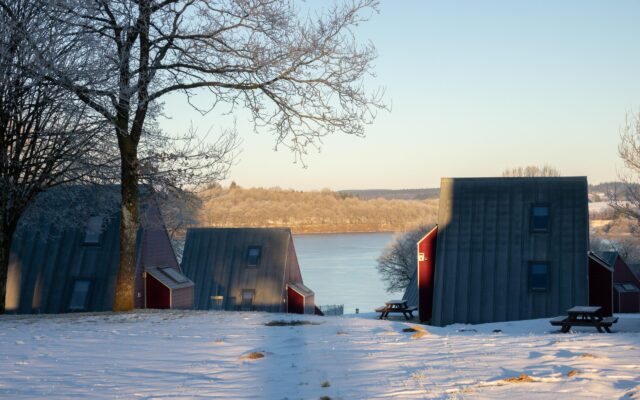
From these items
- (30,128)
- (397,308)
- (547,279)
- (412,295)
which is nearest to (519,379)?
→ (30,128)

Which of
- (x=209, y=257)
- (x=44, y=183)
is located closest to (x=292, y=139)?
(x=44, y=183)

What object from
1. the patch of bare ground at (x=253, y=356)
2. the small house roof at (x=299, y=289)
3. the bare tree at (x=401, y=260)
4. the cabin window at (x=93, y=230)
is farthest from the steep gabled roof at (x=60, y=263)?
the bare tree at (x=401, y=260)

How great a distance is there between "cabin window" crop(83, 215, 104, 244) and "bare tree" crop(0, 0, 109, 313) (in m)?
8.55

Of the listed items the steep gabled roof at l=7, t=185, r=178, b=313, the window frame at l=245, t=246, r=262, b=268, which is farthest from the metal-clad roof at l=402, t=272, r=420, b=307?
the steep gabled roof at l=7, t=185, r=178, b=313

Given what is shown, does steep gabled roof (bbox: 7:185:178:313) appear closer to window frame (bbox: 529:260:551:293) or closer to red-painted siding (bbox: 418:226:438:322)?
red-painted siding (bbox: 418:226:438:322)

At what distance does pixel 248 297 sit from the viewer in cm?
4084

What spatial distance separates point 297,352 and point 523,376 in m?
4.27

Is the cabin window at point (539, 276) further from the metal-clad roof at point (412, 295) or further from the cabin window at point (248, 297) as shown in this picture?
the cabin window at point (248, 297)

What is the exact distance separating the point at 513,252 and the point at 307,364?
2069 centimetres

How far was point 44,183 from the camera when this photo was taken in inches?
899

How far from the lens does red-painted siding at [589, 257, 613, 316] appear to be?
33.1 m

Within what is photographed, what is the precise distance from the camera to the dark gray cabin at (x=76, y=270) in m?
31.2

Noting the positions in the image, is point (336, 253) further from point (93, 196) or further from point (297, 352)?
point (297, 352)

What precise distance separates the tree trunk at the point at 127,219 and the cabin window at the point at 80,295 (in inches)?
374
